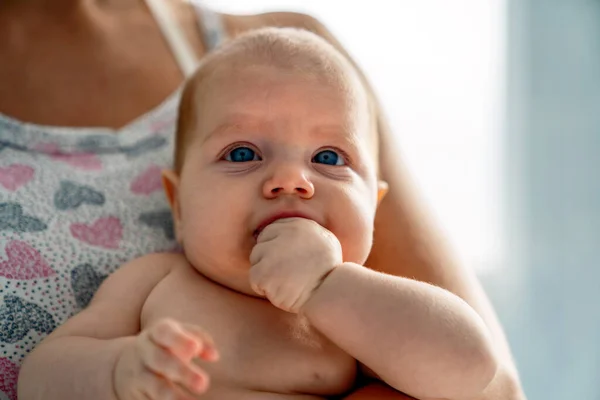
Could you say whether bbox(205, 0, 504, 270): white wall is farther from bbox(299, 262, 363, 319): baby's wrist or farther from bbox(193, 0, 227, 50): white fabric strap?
bbox(299, 262, 363, 319): baby's wrist

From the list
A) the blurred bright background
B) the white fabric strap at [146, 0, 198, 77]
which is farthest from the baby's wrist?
the blurred bright background

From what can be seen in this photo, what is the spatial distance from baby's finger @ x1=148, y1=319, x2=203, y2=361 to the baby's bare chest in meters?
0.18

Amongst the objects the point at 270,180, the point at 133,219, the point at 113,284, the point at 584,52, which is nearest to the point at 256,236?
the point at 270,180

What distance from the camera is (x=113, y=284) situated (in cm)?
83

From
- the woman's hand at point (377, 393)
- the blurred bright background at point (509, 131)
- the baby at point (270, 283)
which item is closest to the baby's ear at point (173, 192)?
the baby at point (270, 283)

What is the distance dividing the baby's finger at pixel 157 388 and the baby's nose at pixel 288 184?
253 mm

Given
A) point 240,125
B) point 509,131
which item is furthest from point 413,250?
point 509,131

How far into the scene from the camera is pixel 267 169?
2.56ft

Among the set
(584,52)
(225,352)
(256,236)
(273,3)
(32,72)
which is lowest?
(225,352)

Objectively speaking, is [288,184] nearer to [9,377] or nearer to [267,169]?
[267,169]

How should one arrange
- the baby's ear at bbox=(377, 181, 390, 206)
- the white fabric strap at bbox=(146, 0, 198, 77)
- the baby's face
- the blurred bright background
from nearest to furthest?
the baby's face, the baby's ear at bbox=(377, 181, 390, 206), the white fabric strap at bbox=(146, 0, 198, 77), the blurred bright background

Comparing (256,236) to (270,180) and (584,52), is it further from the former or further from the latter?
(584,52)

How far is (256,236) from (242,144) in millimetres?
123

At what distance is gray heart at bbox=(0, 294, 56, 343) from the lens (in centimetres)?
80
